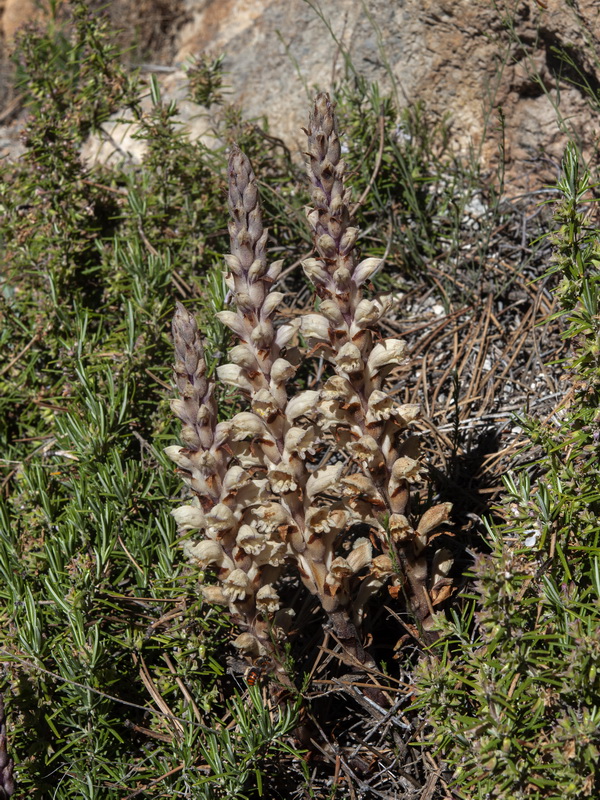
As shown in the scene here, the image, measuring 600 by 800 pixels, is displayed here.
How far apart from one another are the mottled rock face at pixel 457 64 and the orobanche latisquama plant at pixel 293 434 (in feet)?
6.21

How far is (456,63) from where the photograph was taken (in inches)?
168

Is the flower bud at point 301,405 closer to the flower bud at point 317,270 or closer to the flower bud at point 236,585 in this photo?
the flower bud at point 317,270

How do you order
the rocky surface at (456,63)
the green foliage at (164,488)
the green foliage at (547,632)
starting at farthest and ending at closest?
1. the rocky surface at (456,63)
2. the green foliage at (164,488)
3. the green foliage at (547,632)

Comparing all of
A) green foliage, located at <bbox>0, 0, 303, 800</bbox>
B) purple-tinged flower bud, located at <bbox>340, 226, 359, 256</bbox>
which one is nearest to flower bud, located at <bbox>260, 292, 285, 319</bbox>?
purple-tinged flower bud, located at <bbox>340, 226, 359, 256</bbox>

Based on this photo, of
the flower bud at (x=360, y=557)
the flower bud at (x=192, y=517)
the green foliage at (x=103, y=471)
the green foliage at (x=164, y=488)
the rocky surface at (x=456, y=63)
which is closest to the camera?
the green foliage at (x=164, y=488)

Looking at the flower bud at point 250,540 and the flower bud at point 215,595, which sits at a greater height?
the flower bud at point 250,540

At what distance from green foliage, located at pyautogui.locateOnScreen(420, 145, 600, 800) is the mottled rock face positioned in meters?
1.67

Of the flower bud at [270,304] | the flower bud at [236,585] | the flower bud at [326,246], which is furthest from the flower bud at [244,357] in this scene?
the flower bud at [236,585]

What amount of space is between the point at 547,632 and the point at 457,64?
321 centimetres

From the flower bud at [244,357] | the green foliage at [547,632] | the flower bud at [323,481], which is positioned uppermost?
the flower bud at [244,357]

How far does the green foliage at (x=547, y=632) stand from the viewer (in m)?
2.03

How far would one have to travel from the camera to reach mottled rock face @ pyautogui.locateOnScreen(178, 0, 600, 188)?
12.9 feet

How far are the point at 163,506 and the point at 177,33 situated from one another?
4387 millimetres

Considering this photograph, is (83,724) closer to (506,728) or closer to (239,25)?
(506,728)
